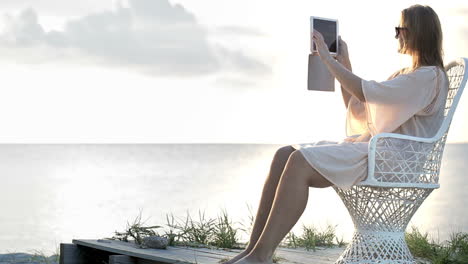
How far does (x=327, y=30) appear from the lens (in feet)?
10.9

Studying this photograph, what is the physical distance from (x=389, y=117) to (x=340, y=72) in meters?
0.29

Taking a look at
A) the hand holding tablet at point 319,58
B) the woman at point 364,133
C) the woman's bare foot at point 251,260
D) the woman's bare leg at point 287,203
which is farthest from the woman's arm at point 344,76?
the woman's bare foot at point 251,260

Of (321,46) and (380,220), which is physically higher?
(321,46)

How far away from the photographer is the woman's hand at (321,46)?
3152 mm

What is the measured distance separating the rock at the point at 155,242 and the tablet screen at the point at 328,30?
4.49 feet

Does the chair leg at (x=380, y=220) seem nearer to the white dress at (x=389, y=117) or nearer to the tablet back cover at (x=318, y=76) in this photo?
the white dress at (x=389, y=117)

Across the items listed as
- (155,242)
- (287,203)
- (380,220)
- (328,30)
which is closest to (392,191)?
(380,220)

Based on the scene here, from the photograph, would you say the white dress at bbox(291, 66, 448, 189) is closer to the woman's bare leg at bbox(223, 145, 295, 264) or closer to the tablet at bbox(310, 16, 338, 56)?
the woman's bare leg at bbox(223, 145, 295, 264)

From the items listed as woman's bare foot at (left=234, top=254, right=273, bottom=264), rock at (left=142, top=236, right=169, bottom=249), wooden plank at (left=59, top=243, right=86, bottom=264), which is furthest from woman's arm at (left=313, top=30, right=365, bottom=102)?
wooden plank at (left=59, top=243, right=86, bottom=264)

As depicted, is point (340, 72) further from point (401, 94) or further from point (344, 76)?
point (401, 94)

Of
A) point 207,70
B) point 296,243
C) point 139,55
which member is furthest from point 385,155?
point 139,55

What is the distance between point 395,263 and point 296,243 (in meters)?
1.41

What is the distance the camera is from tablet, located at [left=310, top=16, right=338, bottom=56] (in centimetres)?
325

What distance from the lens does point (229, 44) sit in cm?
3162
